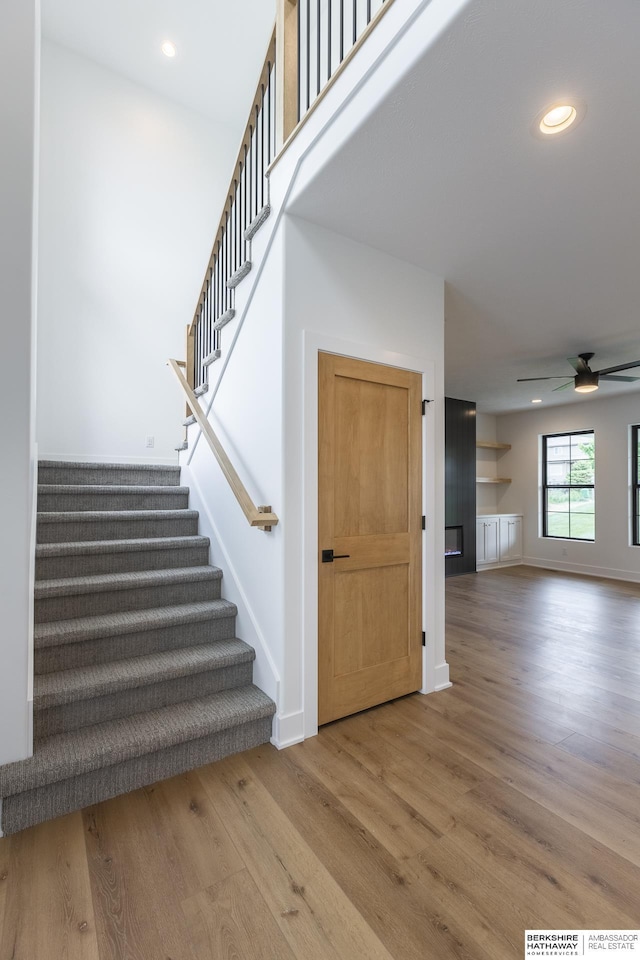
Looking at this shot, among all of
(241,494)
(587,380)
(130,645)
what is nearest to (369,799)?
(130,645)

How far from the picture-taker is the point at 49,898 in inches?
55.6

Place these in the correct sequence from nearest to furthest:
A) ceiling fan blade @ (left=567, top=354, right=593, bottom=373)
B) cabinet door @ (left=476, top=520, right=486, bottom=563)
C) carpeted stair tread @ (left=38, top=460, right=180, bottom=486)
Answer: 1. carpeted stair tread @ (left=38, top=460, right=180, bottom=486)
2. ceiling fan blade @ (left=567, top=354, right=593, bottom=373)
3. cabinet door @ (left=476, top=520, right=486, bottom=563)

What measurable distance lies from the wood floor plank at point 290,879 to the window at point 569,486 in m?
7.01

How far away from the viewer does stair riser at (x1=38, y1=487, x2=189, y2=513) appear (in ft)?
10.0

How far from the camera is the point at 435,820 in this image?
1748 mm

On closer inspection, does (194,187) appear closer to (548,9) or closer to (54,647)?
(548,9)

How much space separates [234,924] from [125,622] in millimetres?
1392

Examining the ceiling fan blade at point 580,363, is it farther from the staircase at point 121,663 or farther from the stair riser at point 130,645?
the stair riser at point 130,645

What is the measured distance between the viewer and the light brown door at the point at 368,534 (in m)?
2.44

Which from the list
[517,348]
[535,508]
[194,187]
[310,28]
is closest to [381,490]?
Answer: [310,28]

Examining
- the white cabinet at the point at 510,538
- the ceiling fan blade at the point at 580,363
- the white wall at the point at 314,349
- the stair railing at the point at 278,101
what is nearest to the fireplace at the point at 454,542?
the white cabinet at the point at 510,538

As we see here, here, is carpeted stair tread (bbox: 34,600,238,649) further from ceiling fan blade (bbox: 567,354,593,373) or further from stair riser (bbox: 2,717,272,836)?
ceiling fan blade (bbox: 567,354,593,373)

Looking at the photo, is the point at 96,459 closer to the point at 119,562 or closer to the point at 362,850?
the point at 119,562

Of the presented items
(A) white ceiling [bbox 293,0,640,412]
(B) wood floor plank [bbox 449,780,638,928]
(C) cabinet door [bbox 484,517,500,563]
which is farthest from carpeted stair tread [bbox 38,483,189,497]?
(C) cabinet door [bbox 484,517,500,563]
